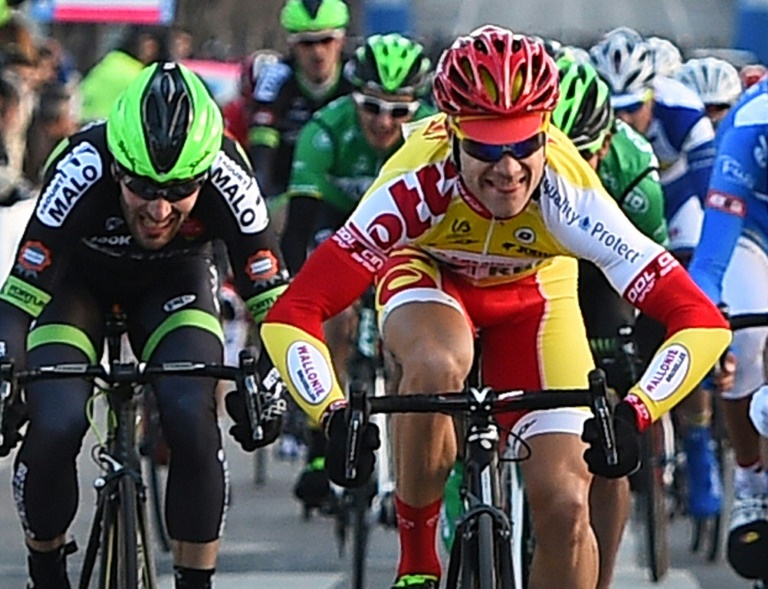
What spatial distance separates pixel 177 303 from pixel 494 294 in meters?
1.01

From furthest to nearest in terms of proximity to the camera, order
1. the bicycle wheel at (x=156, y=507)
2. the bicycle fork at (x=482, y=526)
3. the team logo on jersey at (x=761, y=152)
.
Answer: the bicycle wheel at (x=156, y=507) < the team logo on jersey at (x=761, y=152) < the bicycle fork at (x=482, y=526)

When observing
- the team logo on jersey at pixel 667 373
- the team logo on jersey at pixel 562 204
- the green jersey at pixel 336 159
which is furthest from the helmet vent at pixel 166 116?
the green jersey at pixel 336 159

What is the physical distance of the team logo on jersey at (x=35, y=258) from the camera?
6.83 meters

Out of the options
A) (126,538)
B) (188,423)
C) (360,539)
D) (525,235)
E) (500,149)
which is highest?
(500,149)

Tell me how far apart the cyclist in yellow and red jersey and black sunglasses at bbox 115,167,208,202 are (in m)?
0.49

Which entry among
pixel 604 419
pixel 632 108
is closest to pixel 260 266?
pixel 604 419

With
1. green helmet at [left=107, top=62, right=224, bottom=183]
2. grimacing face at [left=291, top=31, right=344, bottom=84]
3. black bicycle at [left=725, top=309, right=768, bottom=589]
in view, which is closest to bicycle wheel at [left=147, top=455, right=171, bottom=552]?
grimacing face at [left=291, top=31, right=344, bottom=84]

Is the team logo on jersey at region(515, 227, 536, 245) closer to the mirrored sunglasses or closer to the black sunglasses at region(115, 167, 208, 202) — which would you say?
the black sunglasses at region(115, 167, 208, 202)

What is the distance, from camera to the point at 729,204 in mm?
7801

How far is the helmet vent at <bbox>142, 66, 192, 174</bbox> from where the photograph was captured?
6.54 metres

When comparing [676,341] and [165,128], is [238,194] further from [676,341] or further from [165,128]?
[676,341]

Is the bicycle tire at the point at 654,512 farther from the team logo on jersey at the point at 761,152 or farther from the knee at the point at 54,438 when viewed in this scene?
the knee at the point at 54,438

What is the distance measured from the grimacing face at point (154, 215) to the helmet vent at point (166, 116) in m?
0.12

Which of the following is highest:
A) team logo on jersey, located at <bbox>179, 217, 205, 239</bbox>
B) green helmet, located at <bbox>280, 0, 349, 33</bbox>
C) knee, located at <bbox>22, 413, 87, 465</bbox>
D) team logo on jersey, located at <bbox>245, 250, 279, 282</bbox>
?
green helmet, located at <bbox>280, 0, 349, 33</bbox>
